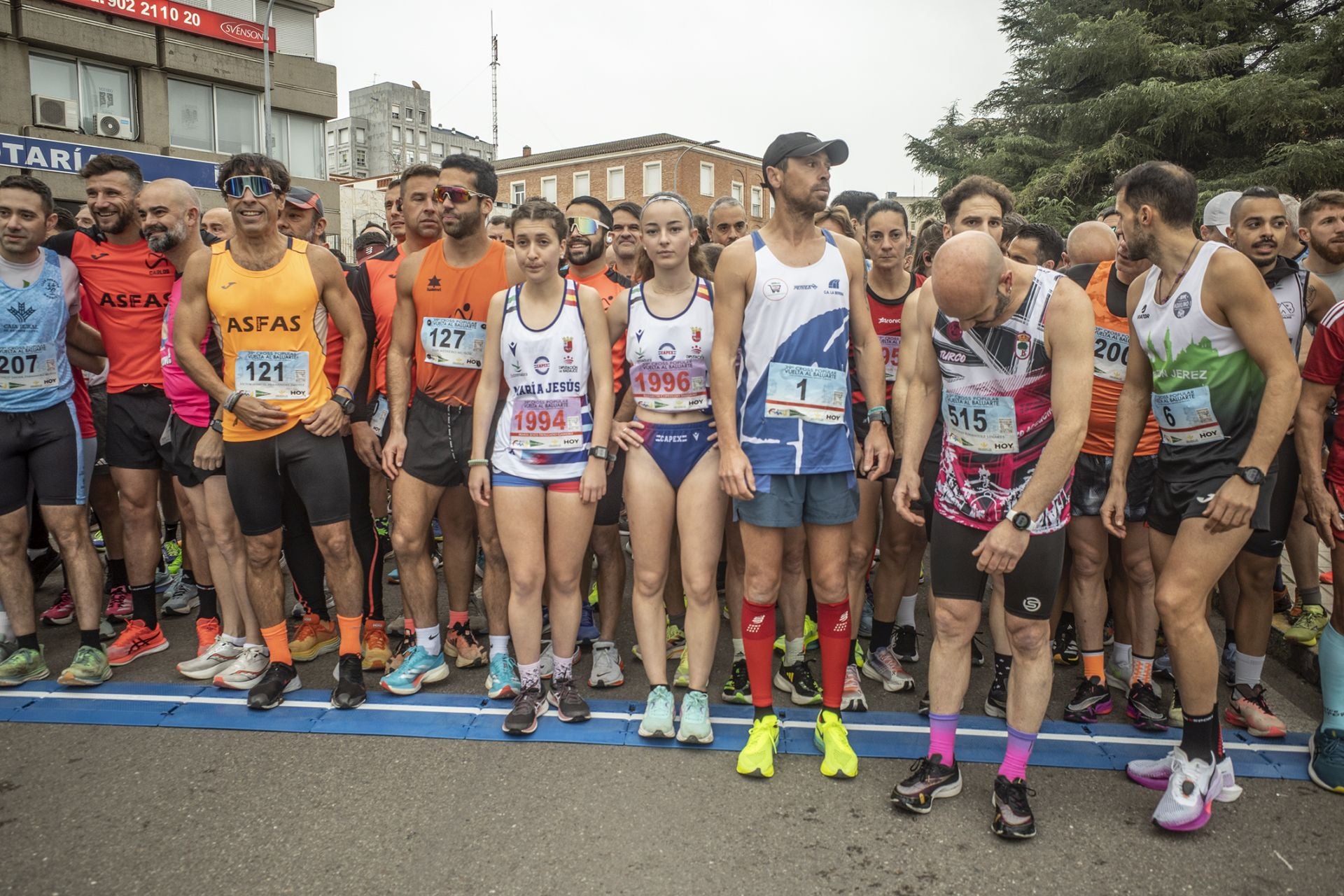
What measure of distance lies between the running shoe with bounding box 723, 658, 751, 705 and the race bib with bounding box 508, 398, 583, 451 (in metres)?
1.41

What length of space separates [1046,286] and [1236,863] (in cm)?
208

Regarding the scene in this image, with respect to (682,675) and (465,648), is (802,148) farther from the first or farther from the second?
(465,648)

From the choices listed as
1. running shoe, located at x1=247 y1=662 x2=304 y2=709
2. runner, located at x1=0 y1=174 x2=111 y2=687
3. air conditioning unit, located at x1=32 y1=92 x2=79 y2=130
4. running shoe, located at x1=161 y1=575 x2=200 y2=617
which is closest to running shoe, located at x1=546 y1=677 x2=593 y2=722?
running shoe, located at x1=247 y1=662 x2=304 y2=709

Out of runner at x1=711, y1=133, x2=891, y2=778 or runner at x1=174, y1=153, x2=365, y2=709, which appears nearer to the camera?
runner at x1=711, y1=133, x2=891, y2=778

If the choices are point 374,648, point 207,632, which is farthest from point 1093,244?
point 207,632

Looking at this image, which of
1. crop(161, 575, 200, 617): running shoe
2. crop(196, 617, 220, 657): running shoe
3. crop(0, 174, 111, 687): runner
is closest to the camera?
crop(0, 174, 111, 687): runner

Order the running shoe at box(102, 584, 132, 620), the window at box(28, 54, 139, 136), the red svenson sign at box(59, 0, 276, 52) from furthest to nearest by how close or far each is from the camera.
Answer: the red svenson sign at box(59, 0, 276, 52) < the window at box(28, 54, 139, 136) < the running shoe at box(102, 584, 132, 620)

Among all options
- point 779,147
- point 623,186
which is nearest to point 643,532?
point 779,147

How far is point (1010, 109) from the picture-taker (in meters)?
23.3

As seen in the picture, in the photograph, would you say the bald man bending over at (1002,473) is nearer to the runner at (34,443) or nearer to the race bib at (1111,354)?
the race bib at (1111,354)

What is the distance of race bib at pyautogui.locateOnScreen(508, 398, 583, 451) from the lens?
4113 mm

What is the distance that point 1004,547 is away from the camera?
3146mm

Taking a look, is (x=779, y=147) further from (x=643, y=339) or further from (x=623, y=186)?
(x=623, y=186)

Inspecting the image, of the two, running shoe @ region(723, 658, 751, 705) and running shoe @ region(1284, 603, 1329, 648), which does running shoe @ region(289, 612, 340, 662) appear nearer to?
running shoe @ region(723, 658, 751, 705)
